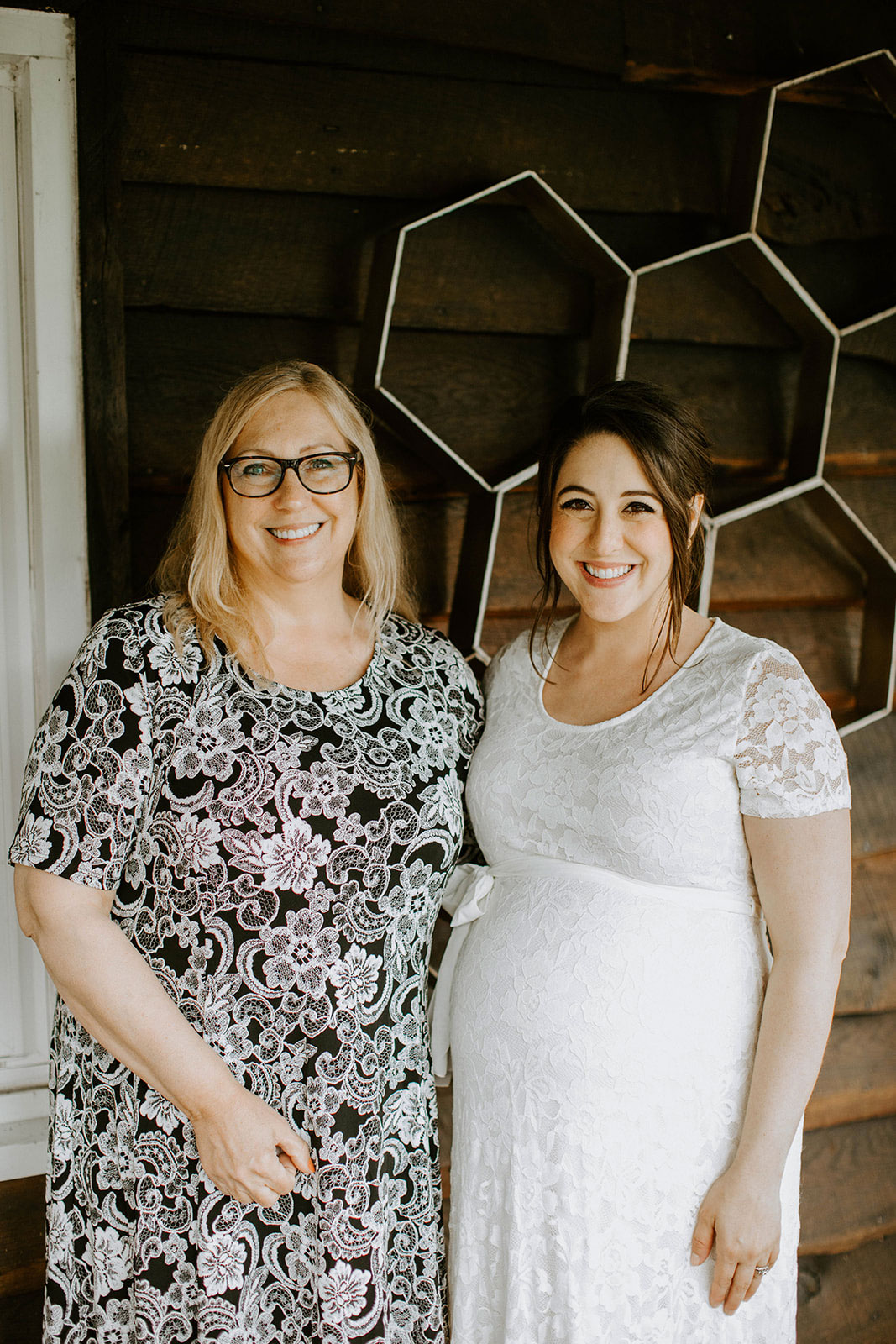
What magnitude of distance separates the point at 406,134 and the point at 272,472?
77 centimetres

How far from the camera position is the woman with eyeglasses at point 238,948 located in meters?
1.36

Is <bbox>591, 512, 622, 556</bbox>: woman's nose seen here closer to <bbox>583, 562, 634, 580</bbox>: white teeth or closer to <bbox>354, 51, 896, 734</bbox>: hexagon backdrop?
<bbox>583, 562, 634, 580</bbox>: white teeth

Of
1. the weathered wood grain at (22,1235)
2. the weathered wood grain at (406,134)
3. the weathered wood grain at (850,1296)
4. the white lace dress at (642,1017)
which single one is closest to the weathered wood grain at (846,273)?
the weathered wood grain at (406,134)

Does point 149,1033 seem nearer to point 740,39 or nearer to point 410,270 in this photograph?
point 410,270

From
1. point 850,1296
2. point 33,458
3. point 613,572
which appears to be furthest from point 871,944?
point 33,458

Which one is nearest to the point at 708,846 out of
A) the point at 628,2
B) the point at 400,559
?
the point at 400,559

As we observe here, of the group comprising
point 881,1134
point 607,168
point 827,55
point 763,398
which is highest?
point 827,55

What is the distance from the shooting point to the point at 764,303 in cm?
211

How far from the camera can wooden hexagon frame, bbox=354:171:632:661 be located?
177cm

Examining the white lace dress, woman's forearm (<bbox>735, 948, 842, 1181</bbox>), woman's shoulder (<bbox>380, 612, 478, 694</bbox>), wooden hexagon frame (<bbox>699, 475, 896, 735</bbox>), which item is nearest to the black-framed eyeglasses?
woman's shoulder (<bbox>380, 612, 478, 694</bbox>)

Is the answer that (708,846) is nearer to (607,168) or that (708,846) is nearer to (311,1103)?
(311,1103)

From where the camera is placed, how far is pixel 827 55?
2061 mm

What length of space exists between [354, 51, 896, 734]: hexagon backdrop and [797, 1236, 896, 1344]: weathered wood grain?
1.22 meters

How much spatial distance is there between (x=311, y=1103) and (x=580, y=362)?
55.4 inches
